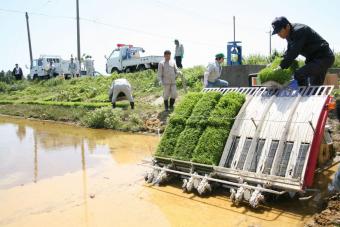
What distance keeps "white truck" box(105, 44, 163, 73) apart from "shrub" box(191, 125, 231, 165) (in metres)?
17.5

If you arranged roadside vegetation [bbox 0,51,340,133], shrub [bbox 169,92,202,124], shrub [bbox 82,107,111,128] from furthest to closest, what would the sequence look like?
shrub [bbox 82,107,111,128] → roadside vegetation [bbox 0,51,340,133] → shrub [bbox 169,92,202,124]

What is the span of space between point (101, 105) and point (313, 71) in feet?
33.2

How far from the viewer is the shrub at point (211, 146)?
18.3 feet

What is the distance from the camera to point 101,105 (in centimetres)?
1463

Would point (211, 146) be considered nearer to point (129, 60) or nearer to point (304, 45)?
point (304, 45)

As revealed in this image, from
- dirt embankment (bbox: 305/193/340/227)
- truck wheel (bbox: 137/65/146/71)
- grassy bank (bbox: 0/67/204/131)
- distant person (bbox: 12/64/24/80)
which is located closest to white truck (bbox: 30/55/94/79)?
distant person (bbox: 12/64/24/80)

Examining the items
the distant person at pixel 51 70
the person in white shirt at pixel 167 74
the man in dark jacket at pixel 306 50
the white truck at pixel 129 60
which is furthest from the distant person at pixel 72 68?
the man in dark jacket at pixel 306 50

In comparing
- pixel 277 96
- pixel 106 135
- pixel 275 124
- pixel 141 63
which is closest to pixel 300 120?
pixel 275 124

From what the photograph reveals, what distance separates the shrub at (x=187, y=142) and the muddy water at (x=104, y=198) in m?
0.51

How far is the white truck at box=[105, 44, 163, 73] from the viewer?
2336 cm

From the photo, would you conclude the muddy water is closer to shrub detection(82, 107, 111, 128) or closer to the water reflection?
the water reflection

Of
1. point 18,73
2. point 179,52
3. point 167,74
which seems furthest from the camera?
point 18,73

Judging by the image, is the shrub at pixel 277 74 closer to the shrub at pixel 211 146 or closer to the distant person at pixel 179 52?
the shrub at pixel 211 146

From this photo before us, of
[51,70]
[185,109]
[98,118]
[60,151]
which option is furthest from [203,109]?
[51,70]
